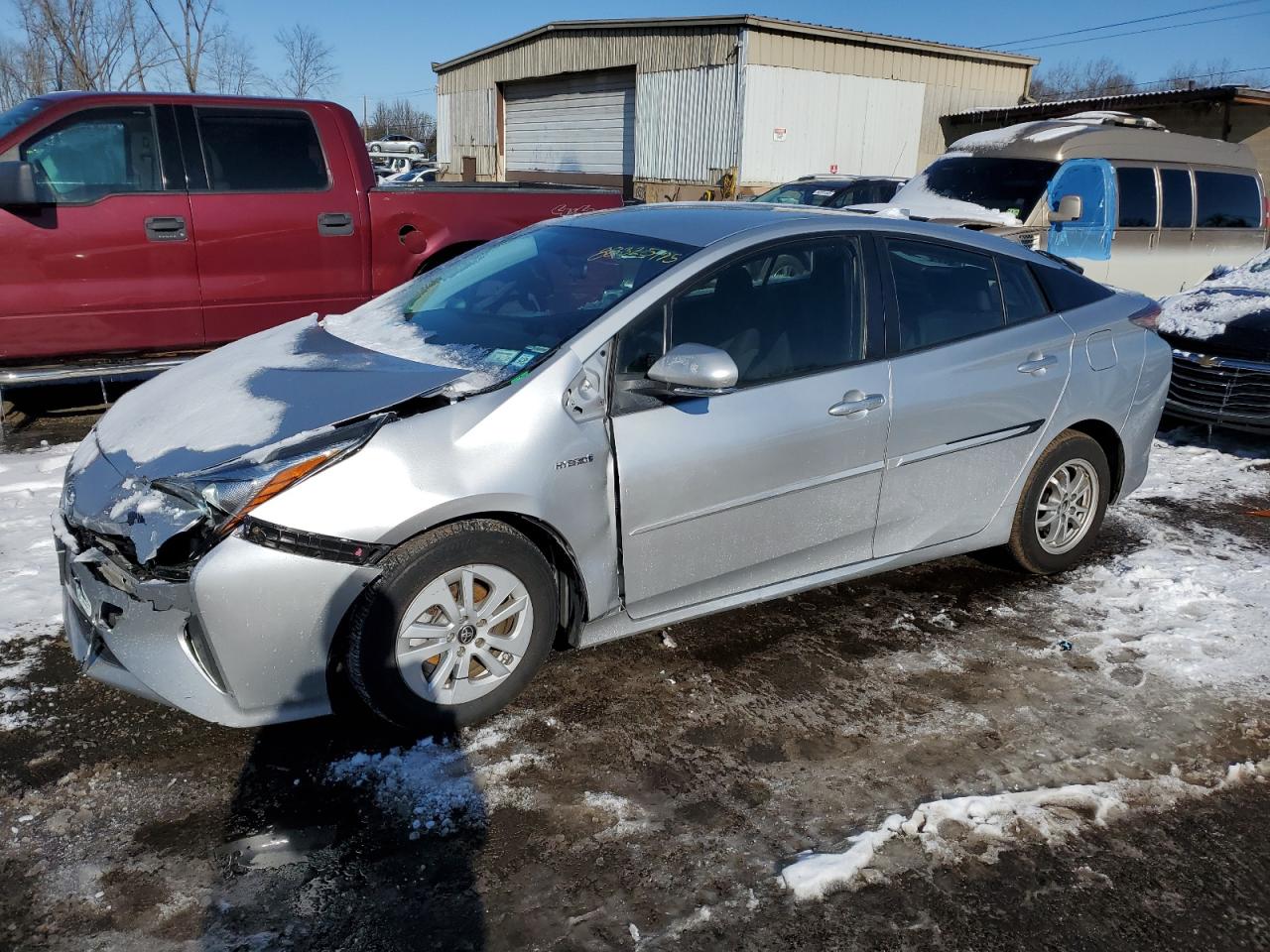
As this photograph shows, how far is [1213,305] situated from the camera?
7.21 meters

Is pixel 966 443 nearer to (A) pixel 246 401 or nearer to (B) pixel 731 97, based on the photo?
(A) pixel 246 401

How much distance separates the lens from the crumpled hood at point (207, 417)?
2943 millimetres

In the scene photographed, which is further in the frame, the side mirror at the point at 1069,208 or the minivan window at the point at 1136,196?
the minivan window at the point at 1136,196

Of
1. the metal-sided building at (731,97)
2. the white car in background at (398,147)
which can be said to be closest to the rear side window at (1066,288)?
the metal-sided building at (731,97)

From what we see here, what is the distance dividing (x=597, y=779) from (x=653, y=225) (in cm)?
214

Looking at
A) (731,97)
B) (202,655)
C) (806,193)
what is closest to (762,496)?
(202,655)

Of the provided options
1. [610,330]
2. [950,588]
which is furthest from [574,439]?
[950,588]

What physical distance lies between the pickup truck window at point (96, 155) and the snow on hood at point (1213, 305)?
6917mm

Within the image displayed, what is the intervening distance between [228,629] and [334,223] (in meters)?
4.61

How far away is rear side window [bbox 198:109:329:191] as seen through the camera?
21.3 feet

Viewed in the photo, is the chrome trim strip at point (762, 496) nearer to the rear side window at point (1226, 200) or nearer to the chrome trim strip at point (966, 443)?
the chrome trim strip at point (966, 443)

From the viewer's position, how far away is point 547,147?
30.1 meters

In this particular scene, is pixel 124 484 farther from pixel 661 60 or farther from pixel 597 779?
pixel 661 60

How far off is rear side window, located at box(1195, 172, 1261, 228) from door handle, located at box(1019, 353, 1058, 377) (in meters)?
7.38
